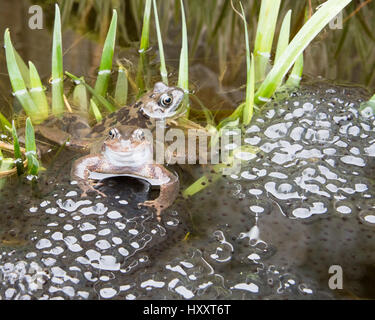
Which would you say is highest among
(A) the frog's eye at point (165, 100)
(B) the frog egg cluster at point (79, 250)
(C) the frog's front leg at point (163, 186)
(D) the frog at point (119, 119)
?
(A) the frog's eye at point (165, 100)

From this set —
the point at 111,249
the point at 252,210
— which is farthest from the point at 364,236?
the point at 111,249

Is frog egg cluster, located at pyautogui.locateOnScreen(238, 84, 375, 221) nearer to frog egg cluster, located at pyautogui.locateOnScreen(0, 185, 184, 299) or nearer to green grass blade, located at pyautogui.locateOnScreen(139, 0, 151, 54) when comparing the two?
frog egg cluster, located at pyautogui.locateOnScreen(0, 185, 184, 299)

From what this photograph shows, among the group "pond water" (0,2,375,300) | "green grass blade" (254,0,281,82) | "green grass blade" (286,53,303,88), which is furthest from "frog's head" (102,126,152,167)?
"green grass blade" (286,53,303,88)

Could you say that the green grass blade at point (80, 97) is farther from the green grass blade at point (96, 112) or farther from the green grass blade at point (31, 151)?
the green grass blade at point (31, 151)

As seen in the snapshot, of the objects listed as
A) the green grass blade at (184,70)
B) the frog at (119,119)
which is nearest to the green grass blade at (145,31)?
the green grass blade at (184,70)

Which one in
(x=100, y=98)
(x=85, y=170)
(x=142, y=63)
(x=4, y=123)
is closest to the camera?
(x=85, y=170)

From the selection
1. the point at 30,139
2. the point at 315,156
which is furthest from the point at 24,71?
the point at 315,156

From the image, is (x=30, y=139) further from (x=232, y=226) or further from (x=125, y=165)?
(x=232, y=226)
